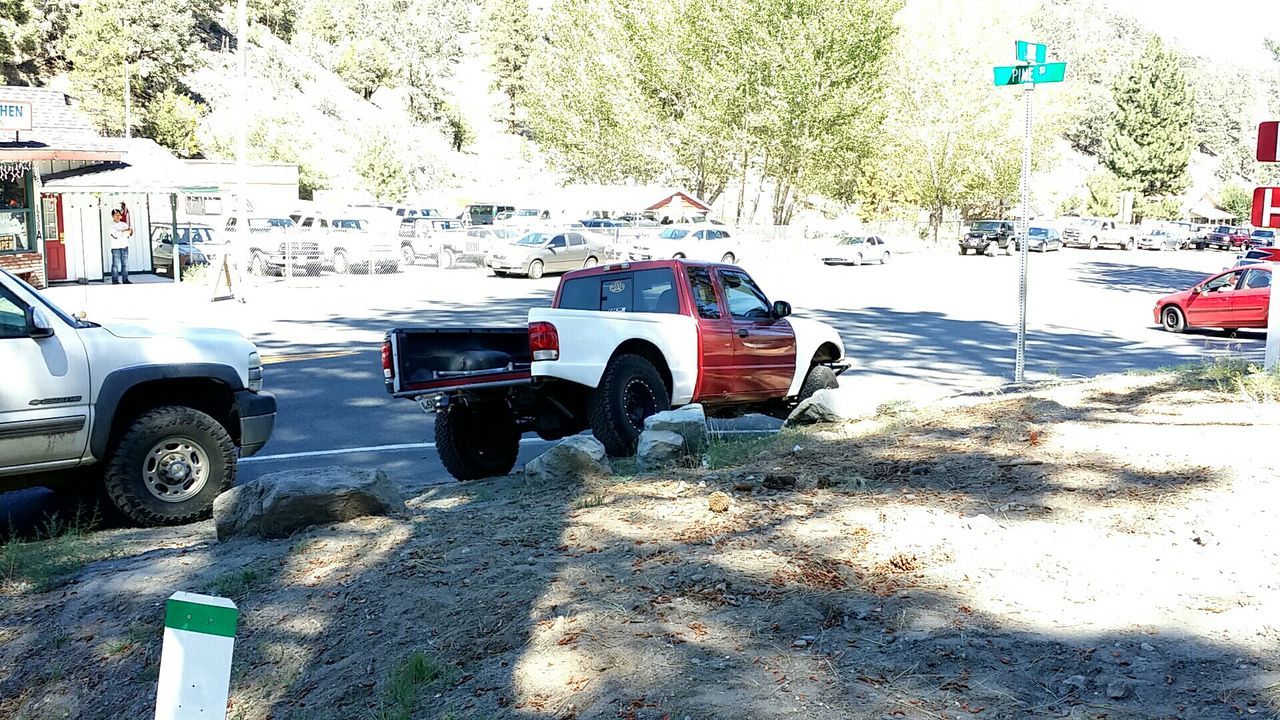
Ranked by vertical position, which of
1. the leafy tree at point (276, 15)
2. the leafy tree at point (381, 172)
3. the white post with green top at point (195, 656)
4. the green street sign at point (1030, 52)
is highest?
the leafy tree at point (276, 15)

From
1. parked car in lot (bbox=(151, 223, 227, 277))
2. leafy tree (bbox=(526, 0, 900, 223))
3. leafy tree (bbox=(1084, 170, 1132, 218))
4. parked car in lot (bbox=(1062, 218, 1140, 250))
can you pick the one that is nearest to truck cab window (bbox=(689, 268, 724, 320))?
parked car in lot (bbox=(151, 223, 227, 277))

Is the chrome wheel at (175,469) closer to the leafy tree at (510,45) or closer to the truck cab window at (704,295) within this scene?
the truck cab window at (704,295)

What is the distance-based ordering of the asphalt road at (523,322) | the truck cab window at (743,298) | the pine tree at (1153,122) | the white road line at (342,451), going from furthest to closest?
the pine tree at (1153,122) < the asphalt road at (523,322) < the truck cab window at (743,298) < the white road line at (342,451)

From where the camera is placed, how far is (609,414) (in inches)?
383

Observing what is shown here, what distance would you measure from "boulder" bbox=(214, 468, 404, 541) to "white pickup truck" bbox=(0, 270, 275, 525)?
4.96ft

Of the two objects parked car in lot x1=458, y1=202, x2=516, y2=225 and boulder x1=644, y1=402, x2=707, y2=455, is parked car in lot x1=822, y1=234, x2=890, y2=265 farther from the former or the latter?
boulder x1=644, y1=402, x2=707, y2=455

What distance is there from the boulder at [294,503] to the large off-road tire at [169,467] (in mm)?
1479

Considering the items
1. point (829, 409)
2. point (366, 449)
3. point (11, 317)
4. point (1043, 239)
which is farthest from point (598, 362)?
point (1043, 239)

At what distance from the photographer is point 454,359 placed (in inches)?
375

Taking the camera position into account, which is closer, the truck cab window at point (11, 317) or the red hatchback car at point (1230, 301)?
the truck cab window at point (11, 317)

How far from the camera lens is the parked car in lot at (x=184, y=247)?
35.4 meters

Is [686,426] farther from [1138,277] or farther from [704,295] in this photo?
[1138,277]

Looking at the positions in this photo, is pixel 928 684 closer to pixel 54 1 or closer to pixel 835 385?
pixel 835 385

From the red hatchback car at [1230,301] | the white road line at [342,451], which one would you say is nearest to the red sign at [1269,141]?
the white road line at [342,451]
